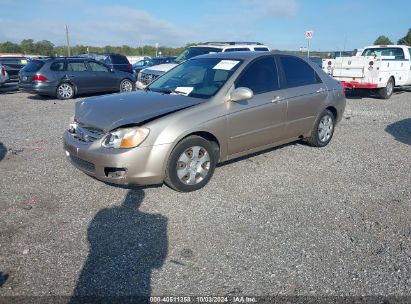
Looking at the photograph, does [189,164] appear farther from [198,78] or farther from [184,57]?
[184,57]

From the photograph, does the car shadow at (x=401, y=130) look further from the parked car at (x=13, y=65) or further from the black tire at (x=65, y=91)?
the parked car at (x=13, y=65)

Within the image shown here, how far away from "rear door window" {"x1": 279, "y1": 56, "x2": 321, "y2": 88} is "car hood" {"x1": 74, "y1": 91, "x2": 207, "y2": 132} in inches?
67.4

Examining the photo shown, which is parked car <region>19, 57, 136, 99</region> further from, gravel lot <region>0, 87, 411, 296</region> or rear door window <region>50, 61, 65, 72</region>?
gravel lot <region>0, 87, 411, 296</region>

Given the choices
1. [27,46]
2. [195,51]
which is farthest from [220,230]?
[27,46]

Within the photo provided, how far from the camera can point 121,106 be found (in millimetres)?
4488

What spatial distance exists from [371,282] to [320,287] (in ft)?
1.40

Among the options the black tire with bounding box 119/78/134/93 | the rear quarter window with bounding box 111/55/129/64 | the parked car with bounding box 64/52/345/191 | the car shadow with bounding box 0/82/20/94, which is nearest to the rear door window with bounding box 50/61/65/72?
the black tire with bounding box 119/78/134/93

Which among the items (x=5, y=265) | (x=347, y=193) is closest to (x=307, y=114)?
(x=347, y=193)

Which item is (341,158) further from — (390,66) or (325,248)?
(390,66)

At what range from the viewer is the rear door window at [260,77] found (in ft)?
16.3

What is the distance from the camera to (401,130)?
7.97m

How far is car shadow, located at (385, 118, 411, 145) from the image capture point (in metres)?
7.19

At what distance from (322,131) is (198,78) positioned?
2.57 m

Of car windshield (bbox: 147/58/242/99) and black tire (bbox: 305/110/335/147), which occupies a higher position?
car windshield (bbox: 147/58/242/99)
